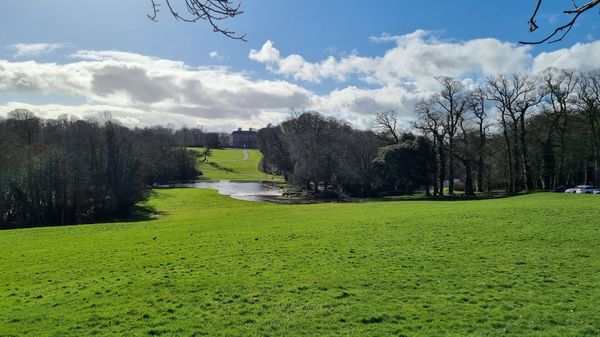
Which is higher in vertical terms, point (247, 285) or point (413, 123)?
point (413, 123)

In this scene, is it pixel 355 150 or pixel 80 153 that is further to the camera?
pixel 355 150

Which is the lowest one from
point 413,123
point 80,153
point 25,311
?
point 25,311

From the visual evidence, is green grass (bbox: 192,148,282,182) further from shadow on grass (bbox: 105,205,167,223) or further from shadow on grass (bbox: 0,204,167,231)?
shadow on grass (bbox: 0,204,167,231)

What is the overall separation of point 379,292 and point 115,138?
54.0 metres

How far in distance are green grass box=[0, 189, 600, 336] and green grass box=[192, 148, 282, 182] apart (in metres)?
104

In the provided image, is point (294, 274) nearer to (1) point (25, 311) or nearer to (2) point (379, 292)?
(2) point (379, 292)

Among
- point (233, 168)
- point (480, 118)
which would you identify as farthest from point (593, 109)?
point (233, 168)

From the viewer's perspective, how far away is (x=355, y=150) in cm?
7206

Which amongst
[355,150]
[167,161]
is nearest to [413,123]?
[355,150]

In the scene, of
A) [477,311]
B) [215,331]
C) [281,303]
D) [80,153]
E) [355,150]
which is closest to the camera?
[215,331]

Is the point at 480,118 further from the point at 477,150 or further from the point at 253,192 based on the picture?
the point at 253,192

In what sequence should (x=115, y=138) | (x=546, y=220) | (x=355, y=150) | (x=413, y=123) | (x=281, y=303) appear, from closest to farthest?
(x=281, y=303), (x=546, y=220), (x=115, y=138), (x=413, y=123), (x=355, y=150)

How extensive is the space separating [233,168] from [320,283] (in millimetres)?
143084

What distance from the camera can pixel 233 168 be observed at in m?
153
